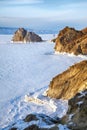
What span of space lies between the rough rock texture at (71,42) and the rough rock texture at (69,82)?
3962cm

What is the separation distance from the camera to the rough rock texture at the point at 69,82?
32.9 m

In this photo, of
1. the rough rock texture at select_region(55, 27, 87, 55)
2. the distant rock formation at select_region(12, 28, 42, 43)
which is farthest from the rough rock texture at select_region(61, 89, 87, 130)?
the distant rock formation at select_region(12, 28, 42, 43)

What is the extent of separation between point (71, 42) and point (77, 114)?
217 feet

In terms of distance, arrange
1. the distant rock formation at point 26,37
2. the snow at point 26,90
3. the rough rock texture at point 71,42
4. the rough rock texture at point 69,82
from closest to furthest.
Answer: the snow at point 26,90 → the rough rock texture at point 69,82 → the rough rock texture at point 71,42 → the distant rock formation at point 26,37

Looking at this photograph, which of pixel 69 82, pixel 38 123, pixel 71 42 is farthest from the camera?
pixel 71 42

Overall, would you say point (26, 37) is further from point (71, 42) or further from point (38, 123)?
point (38, 123)

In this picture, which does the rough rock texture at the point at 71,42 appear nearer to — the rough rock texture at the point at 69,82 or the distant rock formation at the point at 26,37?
the rough rock texture at the point at 69,82

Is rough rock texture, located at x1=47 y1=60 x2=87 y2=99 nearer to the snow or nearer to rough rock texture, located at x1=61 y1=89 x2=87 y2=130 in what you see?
the snow

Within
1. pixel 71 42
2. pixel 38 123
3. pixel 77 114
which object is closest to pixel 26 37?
pixel 71 42

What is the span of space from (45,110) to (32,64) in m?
34.2

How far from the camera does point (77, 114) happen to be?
59.1 ft

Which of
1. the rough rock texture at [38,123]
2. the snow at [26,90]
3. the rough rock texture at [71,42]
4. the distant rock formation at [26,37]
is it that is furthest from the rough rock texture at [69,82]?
the distant rock formation at [26,37]

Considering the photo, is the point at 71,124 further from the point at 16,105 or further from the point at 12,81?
the point at 12,81

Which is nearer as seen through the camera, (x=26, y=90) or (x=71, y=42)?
(x=26, y=90)
